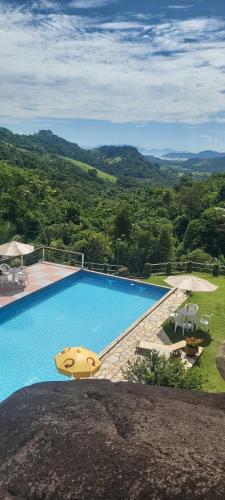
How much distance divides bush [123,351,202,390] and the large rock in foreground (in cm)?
638

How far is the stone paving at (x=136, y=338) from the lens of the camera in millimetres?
13906

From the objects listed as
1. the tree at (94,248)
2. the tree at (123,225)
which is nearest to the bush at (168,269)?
the tree at (94,248)

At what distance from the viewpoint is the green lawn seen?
13.2 meters

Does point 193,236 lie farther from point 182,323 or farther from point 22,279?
point 182,323

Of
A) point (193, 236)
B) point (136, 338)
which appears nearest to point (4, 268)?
point (136, 338)

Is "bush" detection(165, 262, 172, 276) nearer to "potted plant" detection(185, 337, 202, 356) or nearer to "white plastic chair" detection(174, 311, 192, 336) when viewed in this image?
"white plastic chair" detection(174, 311, 192, 336)

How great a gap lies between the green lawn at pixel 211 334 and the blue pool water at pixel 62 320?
2509 millimetres

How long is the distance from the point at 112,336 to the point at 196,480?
1535cm

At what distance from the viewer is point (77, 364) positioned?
41.1ft

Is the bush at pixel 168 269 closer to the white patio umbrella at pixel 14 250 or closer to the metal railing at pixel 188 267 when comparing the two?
the metal railing at pixel 188 267

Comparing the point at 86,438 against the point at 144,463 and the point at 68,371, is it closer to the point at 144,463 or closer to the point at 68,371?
the point at 144,463

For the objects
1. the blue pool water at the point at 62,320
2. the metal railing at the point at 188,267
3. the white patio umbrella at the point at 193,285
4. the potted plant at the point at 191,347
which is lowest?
the blue pool water at the point at 62,320

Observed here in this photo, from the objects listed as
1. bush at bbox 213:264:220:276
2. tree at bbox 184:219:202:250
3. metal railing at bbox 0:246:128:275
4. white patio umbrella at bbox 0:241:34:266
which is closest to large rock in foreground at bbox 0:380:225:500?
white patio umbrella at bbox 0:241:34:266

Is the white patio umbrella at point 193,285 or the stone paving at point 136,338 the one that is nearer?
the stone paving at point 136,338
